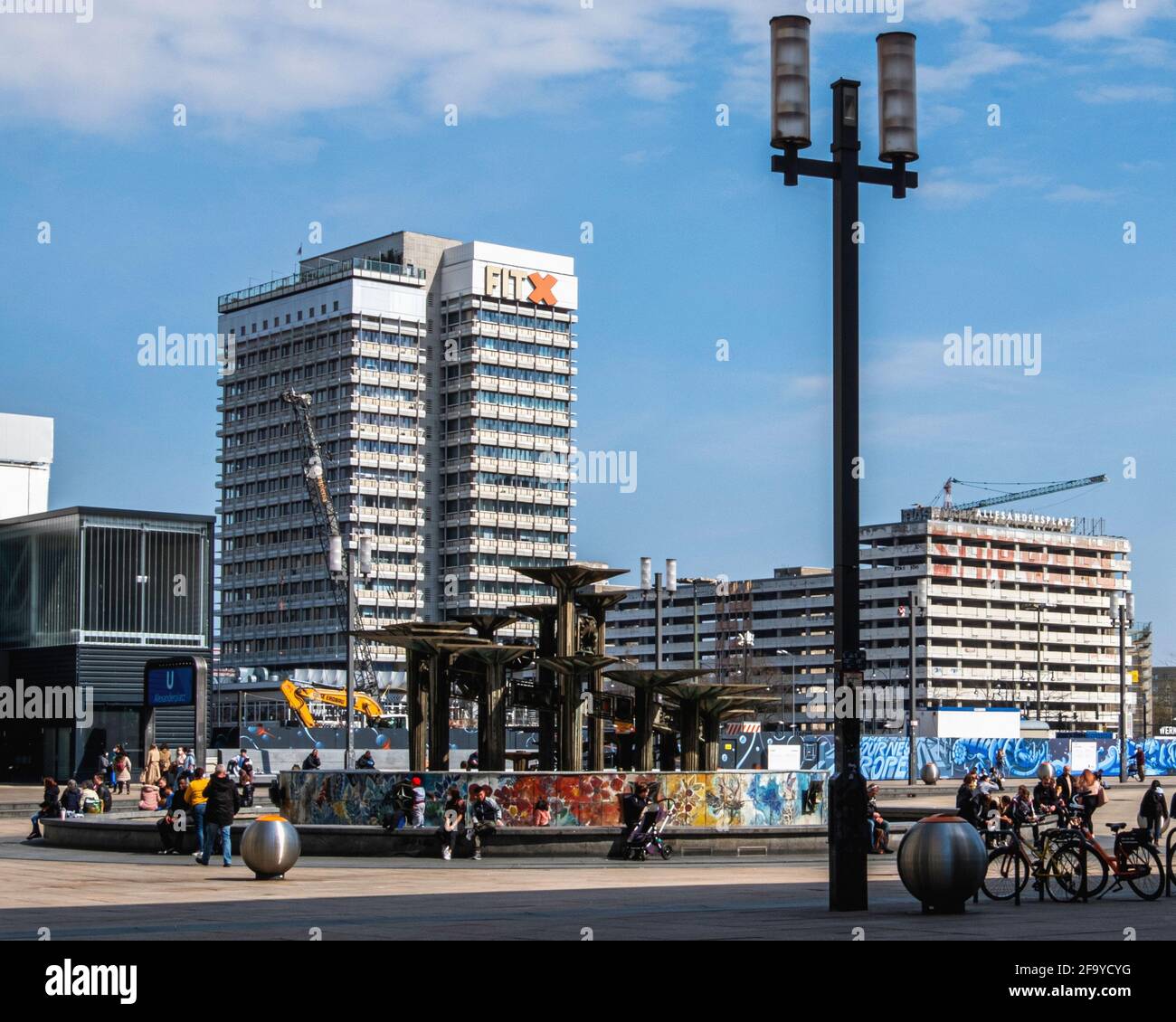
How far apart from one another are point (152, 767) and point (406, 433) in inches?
4558

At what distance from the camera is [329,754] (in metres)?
64.1

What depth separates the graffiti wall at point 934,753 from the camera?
71.5m

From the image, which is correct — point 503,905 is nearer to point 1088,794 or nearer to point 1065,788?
point 1088,794

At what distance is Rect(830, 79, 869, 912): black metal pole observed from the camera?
1644 cm

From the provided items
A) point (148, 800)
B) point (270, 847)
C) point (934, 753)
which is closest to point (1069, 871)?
point (270, 847)

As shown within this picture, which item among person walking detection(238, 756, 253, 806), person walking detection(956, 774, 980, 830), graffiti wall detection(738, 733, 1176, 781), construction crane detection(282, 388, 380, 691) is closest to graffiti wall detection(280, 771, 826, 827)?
person walking detection(956, 774, 980, 830)

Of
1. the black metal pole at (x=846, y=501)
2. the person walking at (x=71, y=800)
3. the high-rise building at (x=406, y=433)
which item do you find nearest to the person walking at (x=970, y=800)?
the black metal pole at (x=846, y=501)

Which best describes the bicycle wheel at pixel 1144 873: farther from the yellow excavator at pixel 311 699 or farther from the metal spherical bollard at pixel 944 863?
the yellow excavator at pixel 311 699

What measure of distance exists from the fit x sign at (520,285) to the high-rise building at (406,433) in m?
0.17

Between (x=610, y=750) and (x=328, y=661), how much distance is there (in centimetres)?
9935

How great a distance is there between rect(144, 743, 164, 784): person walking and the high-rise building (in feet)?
356

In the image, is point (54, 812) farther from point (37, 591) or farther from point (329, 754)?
point (37, 591)
